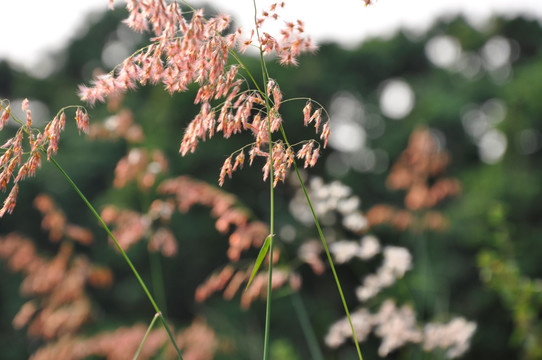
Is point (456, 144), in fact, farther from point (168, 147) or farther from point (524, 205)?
point (168, 147)

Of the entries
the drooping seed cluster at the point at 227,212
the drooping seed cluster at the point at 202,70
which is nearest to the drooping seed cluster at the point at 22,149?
the drooping seed cluster at the point at 202,70

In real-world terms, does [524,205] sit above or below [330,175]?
below

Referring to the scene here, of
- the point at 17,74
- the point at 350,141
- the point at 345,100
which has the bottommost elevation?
the point at 350,141

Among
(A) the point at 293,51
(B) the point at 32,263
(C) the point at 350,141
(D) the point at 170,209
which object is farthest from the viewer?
(C) the point at 350,141

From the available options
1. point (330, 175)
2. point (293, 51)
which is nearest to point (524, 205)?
point (330, 175)

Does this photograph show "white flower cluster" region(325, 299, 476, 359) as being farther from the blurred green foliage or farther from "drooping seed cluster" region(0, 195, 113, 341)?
the blurred green foliage

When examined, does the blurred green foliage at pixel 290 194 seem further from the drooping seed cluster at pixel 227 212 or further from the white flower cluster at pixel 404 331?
the drooping seed cluster at pixel 227 212

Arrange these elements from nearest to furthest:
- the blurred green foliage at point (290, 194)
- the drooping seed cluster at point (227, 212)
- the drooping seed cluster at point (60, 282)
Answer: the drooping seed cluster at point (227, 212) < the drooping seed cluster at point (60, 282) < the blurred green foliage at point (290, 194)

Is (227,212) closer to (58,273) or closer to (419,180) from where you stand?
(58,273)

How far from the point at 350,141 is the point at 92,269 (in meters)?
10.9

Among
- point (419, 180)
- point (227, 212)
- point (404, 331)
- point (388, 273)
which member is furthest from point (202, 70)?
point (419, 180)

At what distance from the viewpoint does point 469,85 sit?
47.1 feet

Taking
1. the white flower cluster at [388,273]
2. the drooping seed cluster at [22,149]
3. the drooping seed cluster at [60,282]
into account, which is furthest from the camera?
the drooping seed cluster at [60,282]

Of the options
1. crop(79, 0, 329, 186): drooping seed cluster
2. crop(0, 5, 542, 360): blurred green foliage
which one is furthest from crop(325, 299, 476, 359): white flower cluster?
crop(0, 5, 542, 360): blurred green foliage
